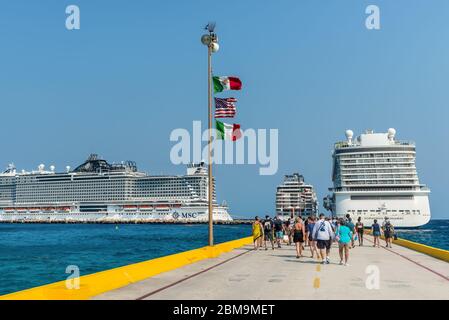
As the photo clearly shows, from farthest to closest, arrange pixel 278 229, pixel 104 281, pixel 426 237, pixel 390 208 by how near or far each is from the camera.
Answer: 1. pixel 390 208
2. pixel 426 237
3. pixel 278 229
4. pixel 104 281

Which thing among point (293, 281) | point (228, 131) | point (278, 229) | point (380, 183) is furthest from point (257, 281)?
point (380, 183)

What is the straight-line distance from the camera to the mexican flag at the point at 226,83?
2177cm

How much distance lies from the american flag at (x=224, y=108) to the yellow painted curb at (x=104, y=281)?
635 centimetres

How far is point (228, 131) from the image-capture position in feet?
71.3

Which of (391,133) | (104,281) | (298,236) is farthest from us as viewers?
(391,133)

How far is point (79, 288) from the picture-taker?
33.7ft

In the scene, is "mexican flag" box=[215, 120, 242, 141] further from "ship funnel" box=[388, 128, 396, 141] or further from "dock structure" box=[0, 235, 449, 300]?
"ship funnel" box=[388, 128, 396, 141]

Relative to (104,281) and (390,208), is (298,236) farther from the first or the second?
(390,208)

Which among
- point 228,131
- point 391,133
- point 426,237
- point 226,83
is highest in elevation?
point 391,133

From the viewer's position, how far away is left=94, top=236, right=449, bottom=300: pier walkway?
1059 centimetres

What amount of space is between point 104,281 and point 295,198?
145952 millimetres

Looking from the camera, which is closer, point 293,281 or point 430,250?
point 293,281
